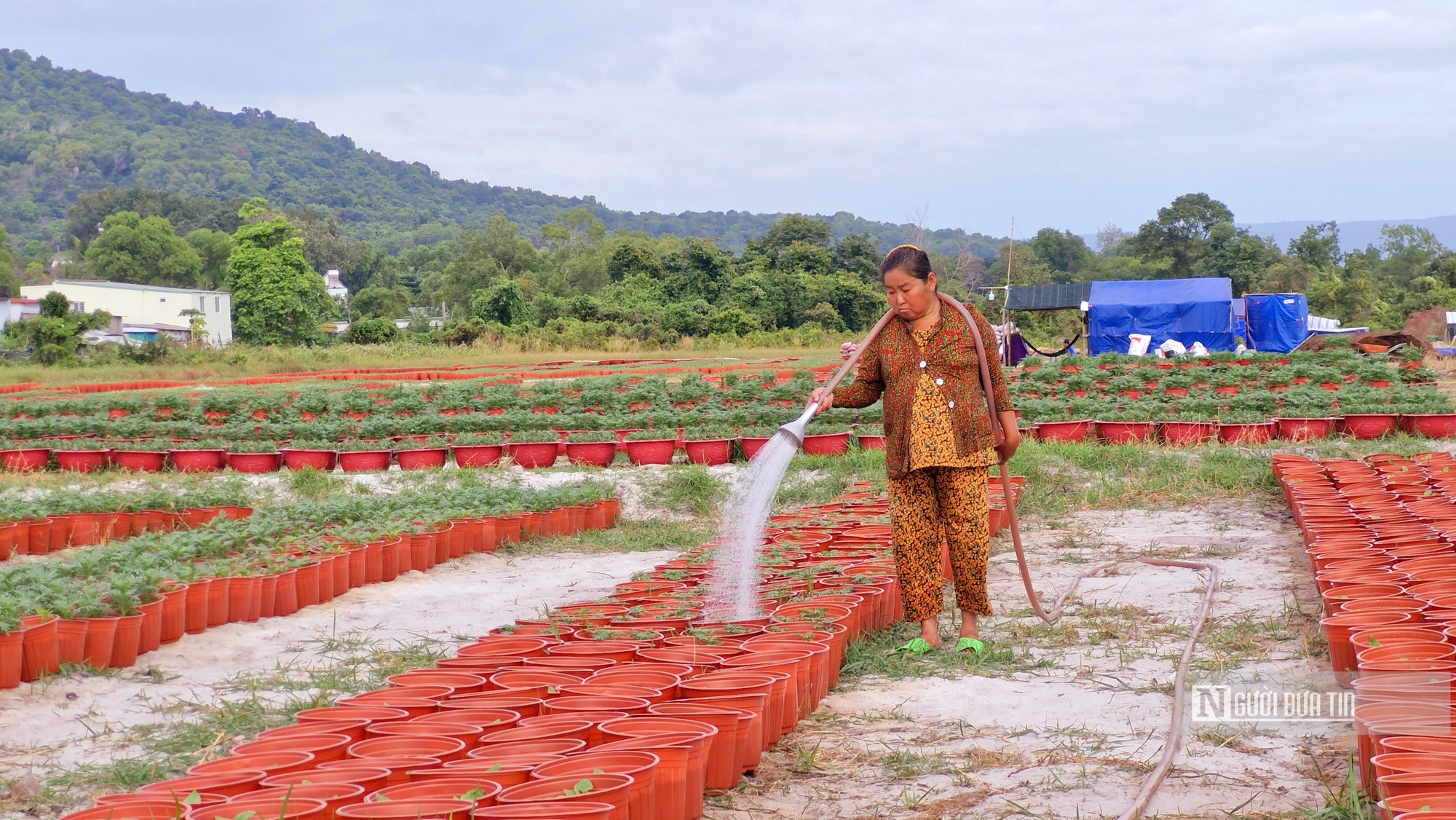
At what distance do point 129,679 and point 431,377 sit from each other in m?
19.7

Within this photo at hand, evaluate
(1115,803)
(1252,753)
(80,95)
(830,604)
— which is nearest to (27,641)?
(830,604)

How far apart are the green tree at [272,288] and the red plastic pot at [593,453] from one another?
1210 inches

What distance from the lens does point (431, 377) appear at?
79.6ft

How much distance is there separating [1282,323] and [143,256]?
6029cm

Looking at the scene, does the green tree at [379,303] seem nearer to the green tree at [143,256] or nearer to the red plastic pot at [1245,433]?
the green tree at [143,256]

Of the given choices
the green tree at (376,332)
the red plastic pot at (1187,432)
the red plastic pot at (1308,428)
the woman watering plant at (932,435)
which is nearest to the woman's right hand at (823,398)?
the woman watering plant at (932,435)

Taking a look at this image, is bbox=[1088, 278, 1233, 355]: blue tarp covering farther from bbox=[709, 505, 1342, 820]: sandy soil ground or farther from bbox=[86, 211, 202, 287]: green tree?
bbox=[86, 211, 202, 287]: green tree

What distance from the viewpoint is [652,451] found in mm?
12414

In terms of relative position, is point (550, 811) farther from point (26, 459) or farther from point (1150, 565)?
point (26, 459)

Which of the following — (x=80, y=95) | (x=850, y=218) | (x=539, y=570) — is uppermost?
(x=80, y=95)

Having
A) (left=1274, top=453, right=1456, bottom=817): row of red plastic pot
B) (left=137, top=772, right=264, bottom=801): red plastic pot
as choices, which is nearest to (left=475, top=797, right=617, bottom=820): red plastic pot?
(left=137, top=772, right=264, bottom=801): red plastic pot

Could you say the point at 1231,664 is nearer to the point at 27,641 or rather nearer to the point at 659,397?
the point at 27,641

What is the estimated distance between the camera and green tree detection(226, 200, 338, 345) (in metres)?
41.2

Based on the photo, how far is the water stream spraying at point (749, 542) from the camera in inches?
191
